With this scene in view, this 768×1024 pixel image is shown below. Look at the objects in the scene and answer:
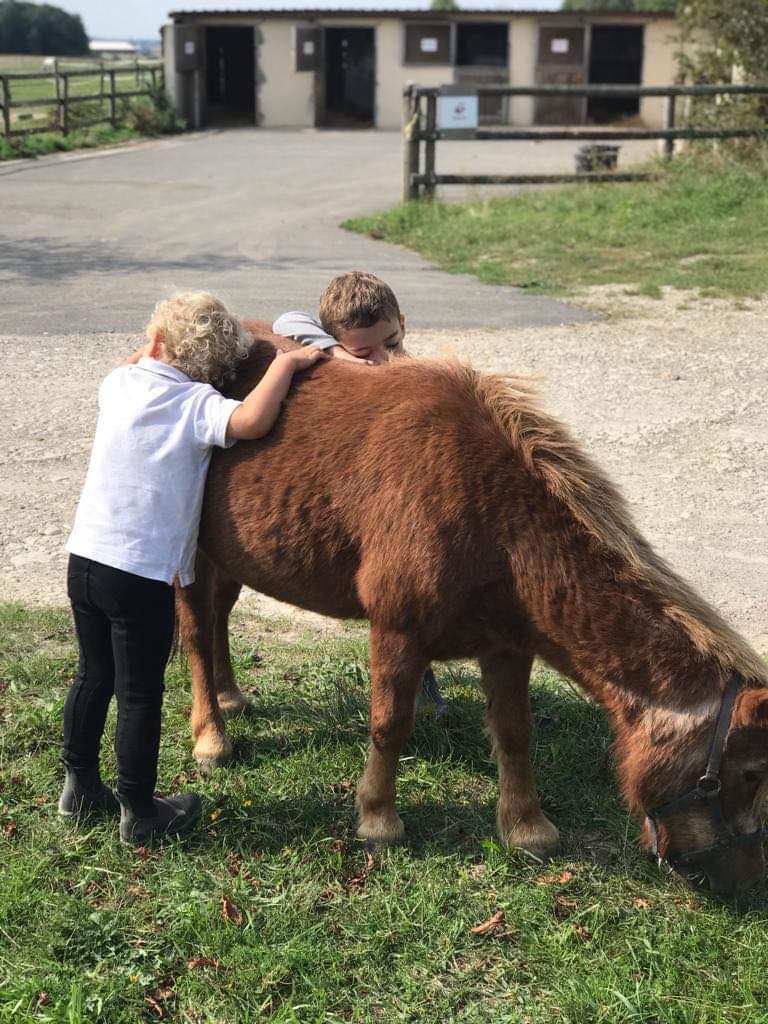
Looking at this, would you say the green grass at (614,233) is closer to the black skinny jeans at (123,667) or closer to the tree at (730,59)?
the tree at (730,59)

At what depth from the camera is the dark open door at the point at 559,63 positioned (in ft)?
113

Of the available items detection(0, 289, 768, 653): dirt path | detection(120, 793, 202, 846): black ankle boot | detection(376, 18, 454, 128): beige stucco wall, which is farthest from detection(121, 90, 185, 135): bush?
detection(120, 793, 202, 846): black ankle boot

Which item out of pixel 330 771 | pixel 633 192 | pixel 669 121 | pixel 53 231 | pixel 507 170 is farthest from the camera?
pixel 507 170

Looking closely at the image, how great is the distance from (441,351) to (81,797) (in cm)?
185

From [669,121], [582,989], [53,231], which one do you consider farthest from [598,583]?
[669,121]

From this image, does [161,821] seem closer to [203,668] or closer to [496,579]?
[203,668]

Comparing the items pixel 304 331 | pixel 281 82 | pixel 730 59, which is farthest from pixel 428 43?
pixel 304 331

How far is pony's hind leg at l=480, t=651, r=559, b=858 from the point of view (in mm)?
3553

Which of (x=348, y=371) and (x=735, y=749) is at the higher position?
(x=348, y=371)

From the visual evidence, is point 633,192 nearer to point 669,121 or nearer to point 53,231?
point 669,121

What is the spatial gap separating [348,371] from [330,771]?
144 cm

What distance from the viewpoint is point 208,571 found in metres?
4.00

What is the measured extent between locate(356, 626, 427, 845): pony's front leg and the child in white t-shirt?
0.63 m

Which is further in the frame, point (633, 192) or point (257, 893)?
point (633, 192)
